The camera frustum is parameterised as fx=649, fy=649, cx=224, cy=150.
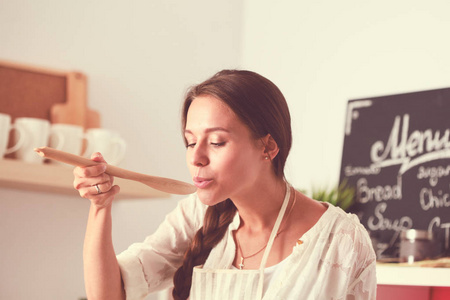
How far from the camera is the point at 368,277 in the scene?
1.11 meters

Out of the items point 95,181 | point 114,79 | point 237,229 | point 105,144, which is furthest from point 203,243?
point 114,79

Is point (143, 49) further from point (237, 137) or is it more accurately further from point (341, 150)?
point (237, 137)

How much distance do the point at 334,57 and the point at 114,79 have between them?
0.79 meters

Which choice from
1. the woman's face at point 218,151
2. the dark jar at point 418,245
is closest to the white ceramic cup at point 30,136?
the woman's face at point 218,151

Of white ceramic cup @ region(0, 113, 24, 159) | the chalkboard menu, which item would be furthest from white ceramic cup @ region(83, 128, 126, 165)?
the chalkboard menu

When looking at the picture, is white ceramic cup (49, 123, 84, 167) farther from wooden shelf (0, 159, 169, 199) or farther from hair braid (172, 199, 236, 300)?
hair braid (172, 199, 236, 300)

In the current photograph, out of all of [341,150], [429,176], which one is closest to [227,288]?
[429,176]

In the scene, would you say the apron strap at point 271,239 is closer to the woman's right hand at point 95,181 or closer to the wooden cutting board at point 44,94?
the woman's right hand at point 95,181

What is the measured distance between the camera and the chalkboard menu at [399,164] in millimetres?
1895

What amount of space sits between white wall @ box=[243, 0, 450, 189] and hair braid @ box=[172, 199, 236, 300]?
1.02 m

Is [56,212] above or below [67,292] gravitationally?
above

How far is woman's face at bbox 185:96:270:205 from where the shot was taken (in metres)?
1.01

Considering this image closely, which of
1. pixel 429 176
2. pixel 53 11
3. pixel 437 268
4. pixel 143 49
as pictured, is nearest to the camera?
pixel 437 268

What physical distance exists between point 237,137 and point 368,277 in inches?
13.3
